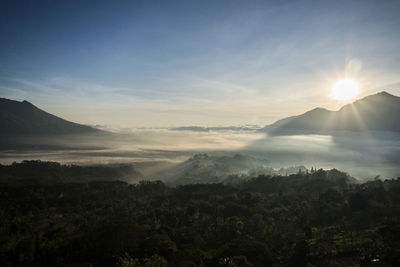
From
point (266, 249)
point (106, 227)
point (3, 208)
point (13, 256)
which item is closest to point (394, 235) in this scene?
point (266, 249)

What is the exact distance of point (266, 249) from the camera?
6156 centimetres

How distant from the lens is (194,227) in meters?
98.9

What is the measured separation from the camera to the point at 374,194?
5344 inches

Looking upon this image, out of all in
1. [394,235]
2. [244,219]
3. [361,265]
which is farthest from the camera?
[244,219]

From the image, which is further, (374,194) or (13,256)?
(374,194)

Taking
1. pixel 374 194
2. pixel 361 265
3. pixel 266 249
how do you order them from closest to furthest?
pixel 361 265 < pixel 266 249 < pixel 374 194

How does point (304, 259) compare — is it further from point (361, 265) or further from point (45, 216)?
point (45, 216)

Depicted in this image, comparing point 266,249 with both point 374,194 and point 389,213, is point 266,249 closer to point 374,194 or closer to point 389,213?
point 389,213

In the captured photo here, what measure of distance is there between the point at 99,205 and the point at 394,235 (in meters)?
128

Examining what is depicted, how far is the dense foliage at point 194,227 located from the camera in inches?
2159

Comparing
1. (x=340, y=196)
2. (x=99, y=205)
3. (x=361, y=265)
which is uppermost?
(x=361, y=265)

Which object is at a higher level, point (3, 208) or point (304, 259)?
point (304, 259)

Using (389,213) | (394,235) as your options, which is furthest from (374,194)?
(394,235)

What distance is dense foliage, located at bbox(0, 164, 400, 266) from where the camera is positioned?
54844 mm
